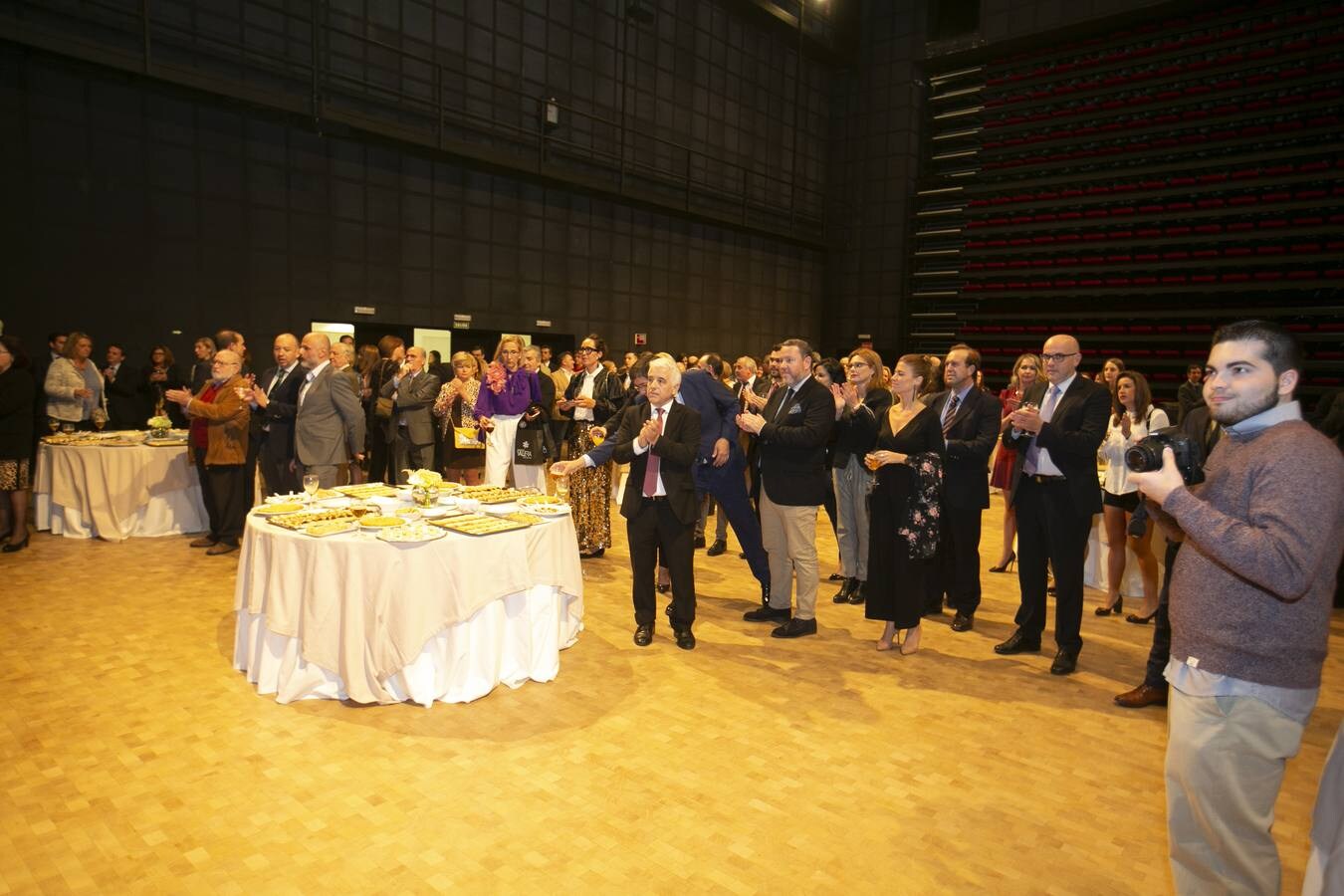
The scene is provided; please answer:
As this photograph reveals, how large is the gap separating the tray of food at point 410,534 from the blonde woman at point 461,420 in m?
2.79

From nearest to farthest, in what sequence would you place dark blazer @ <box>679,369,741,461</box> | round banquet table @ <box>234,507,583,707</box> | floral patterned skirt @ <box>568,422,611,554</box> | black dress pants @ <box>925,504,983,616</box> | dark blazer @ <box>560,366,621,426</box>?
round banquet table @ <box>234,507,583,707</box> < black dress pants @ <box>925,504,983,616</box> < dark blazer @ <box>679,369,741,461</box> < floral patterned skirt @ <box>568,422,611,554</box> < dark blazer @ <box>560,366,621,426</box>

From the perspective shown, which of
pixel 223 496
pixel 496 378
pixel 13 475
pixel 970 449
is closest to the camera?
pixel 970 449

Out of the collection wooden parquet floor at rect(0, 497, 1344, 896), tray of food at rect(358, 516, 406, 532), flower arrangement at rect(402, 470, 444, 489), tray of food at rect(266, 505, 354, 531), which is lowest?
wooden parquet floor at rect(0, 497, 1344, 896)

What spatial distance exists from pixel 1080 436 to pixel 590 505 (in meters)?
3.63

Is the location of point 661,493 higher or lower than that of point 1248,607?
lower

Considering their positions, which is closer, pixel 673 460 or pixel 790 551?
pixel 673 460

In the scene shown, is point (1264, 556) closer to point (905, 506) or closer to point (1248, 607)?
point (1248, 607)

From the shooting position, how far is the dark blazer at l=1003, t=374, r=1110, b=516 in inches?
152

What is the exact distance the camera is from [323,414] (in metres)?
5.51

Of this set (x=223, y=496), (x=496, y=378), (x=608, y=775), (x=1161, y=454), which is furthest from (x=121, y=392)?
(x=1161, y=454)

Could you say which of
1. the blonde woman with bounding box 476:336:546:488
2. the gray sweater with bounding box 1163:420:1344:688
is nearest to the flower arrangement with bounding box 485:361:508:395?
the blonde woman with bounding box 476:336:546:488

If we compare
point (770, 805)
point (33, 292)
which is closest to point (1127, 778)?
point (770, 805)

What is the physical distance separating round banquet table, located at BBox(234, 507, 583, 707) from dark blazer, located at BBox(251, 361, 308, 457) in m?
2.30

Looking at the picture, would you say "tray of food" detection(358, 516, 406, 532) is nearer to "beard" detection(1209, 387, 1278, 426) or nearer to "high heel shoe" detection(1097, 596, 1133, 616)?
"beard" detection(1209, 387, 1278, 426)
